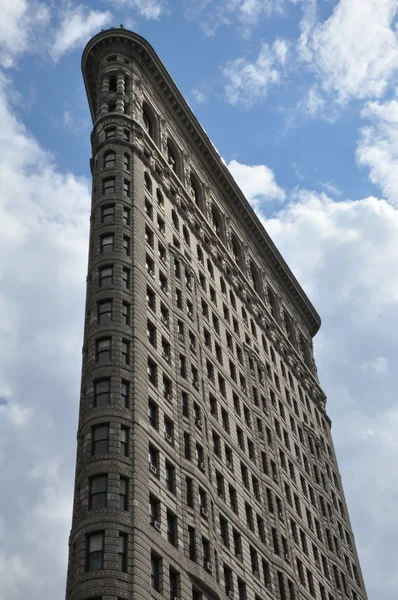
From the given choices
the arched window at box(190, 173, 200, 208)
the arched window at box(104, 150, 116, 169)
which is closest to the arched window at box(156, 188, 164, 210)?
the arched window at box(104, 150, 116, 169)

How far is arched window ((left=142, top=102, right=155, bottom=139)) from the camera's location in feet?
289

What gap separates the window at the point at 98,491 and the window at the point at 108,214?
940 inches

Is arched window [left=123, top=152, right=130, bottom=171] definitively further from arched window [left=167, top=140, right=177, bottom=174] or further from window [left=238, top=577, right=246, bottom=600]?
window [left=238, top=577, right=246, bottom=600]

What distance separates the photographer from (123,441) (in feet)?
175

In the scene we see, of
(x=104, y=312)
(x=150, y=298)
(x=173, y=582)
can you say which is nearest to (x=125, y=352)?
(x=104, y=312)

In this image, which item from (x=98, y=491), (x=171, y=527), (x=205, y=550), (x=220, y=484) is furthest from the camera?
(x=220, y=484)

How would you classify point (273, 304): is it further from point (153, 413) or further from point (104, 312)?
point (153, 413)

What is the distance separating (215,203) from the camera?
97.1 metres

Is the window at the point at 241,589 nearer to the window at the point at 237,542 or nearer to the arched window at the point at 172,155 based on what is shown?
the window at the point at 237,542

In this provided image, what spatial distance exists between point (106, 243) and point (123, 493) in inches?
902

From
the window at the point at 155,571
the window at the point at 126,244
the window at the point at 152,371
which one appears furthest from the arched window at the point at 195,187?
the window at the point at 155,571

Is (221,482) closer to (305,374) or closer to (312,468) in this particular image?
(312,468)

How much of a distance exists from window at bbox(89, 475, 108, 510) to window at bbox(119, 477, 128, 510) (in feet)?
2.89

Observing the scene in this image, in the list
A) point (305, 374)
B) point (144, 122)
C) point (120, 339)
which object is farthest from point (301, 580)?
point (144, 122)
